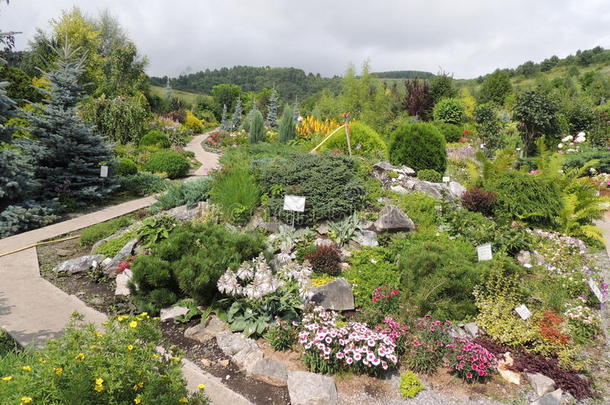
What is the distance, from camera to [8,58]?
4941 millimetres

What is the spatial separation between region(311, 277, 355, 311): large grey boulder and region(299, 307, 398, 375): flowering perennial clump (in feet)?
2.55

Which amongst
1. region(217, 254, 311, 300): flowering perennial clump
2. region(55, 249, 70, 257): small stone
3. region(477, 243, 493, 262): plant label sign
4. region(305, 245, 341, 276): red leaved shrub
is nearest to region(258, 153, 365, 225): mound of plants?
region(305, 245, 341, 276): red leaved shrub

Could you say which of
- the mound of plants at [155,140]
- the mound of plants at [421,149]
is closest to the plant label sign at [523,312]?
the mound of plants at [421,149]

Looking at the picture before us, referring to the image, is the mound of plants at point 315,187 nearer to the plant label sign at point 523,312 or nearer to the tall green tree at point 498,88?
the plant label sign at point 523,312

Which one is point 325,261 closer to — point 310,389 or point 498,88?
point 310,389

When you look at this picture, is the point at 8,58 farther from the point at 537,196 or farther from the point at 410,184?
the point at 537,196

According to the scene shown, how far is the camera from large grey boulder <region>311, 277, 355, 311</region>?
14.2 ft

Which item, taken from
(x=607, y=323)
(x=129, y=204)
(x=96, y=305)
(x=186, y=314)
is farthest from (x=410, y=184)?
(x=129, y=204)

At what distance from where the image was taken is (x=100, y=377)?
2.08 metres

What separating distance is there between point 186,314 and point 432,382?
2.76 meters

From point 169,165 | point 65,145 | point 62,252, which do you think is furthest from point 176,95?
point 62,252

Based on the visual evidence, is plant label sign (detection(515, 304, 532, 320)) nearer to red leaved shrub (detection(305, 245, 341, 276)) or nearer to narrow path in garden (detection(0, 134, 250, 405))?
red leaved shrub (detection(305, 245, 341, 276))

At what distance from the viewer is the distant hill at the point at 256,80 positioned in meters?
73.6

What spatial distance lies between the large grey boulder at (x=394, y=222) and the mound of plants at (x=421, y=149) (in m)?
3.40
